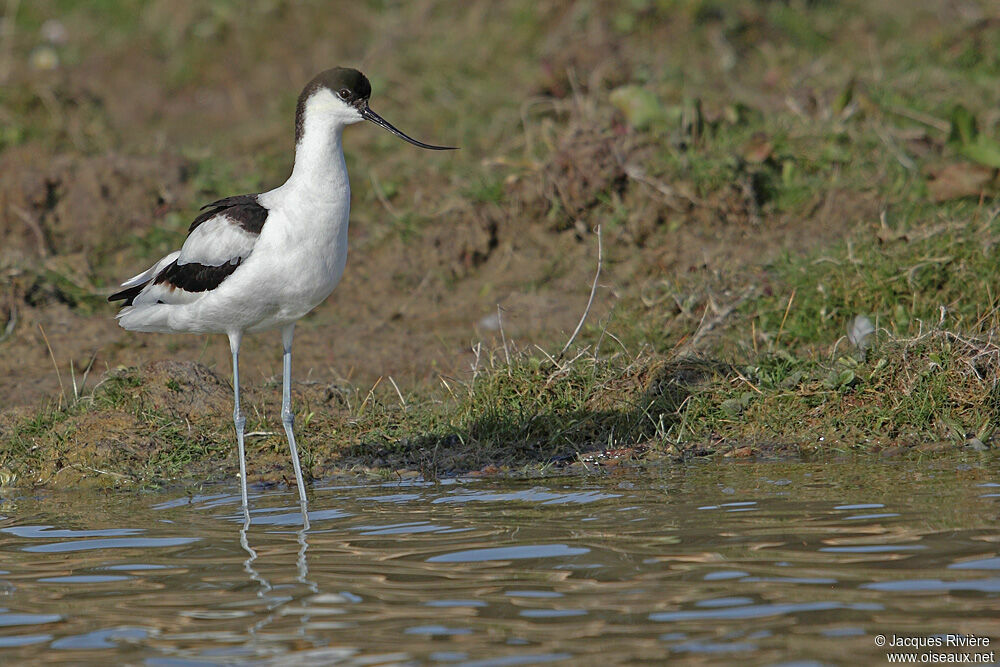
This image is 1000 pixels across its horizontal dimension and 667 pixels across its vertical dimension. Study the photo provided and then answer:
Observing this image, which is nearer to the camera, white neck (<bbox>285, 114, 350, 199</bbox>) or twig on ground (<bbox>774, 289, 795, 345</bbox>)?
white neck (<bbox>285, 114, 350, 199</bbox>)

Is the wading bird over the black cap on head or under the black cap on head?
under

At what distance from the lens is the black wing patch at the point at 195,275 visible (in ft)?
18.3

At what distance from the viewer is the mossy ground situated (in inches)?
242

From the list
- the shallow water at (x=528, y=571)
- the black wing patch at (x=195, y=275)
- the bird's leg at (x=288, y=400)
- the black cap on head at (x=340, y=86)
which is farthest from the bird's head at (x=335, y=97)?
the shallow water at (x=528, y=571)

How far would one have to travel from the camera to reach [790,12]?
1180cm

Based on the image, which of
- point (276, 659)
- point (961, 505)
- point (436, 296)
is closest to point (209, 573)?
point (276, 659)

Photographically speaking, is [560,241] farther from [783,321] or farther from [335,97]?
[335,97]

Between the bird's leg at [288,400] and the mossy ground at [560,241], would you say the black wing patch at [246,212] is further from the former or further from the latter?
the mossy ground at [560,241]

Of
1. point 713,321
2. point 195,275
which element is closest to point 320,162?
point 195,275

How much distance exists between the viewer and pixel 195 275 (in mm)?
5746

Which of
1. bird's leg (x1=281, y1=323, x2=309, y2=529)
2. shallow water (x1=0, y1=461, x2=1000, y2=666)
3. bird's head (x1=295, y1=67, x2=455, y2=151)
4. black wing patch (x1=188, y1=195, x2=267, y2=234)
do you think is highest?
bird's head (x1=295, y1=67, x2=455, y2=151)

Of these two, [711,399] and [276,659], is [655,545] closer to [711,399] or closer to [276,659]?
[276,659]

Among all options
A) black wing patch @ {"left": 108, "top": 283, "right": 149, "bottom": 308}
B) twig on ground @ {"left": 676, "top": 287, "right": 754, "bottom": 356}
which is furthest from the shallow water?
twig on ground @ {"left": 676, "top": 287, "right": 754, "bottom": 356}

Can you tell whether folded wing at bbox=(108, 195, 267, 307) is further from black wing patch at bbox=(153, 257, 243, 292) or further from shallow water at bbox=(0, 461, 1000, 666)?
shallow water at bbox=(0, 461, 1000, 666)
